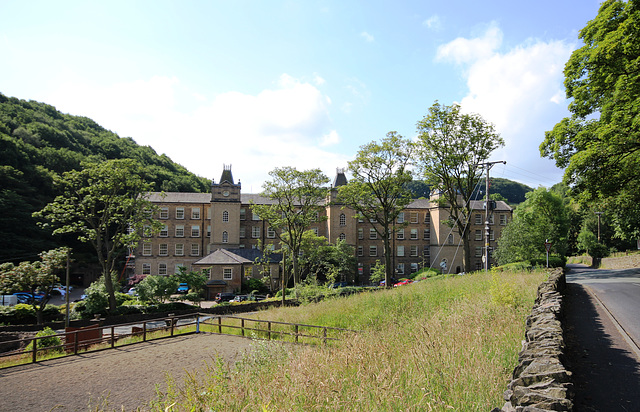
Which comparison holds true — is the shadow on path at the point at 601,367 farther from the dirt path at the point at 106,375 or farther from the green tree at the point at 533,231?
the green tree at the point at 533,231

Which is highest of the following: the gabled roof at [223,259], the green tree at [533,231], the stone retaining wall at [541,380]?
the green tree at [533,231]

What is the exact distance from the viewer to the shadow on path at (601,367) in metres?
4.70

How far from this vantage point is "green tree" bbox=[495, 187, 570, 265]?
36.3m

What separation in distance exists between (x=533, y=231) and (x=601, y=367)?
38.3 meters

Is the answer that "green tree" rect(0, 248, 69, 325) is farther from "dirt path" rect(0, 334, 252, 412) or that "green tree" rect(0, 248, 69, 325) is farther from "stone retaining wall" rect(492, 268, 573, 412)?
"stone retaining wall" rect(492, 268, 573, 412)

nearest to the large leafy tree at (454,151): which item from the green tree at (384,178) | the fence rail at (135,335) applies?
the green tree at (384,178)

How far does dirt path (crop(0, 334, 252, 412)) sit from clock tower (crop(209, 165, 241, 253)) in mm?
38413

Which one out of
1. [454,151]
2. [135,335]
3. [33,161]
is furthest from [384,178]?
[33,161]

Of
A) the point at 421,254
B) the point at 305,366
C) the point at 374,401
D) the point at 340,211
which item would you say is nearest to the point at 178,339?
the point at 305,366

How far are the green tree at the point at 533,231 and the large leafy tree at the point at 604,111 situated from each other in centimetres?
1532

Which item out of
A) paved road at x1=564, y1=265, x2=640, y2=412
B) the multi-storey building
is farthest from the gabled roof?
paved road at x1=564, y1=265, x2=640, y2=412

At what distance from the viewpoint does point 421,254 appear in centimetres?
6044

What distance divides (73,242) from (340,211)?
46361mm

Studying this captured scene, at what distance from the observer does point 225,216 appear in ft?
182
